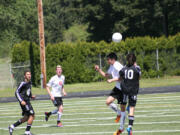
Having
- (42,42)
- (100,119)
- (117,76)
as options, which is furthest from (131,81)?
(42,42)

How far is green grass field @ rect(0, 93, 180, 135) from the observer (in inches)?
464

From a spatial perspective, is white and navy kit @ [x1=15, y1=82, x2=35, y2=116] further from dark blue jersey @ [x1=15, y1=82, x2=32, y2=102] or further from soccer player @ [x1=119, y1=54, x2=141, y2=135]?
soccer player @ [x1=119, y1=54, x2=141, y2=135]

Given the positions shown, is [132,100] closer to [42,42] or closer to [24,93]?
[24,93]

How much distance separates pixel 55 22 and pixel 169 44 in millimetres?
57398

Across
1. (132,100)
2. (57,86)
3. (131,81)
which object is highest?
(131,81)

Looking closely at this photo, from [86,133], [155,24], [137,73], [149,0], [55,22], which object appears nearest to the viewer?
[137,73]

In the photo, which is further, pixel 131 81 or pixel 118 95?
pixel 118 95

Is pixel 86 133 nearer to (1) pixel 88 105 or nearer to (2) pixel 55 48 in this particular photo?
(1) pixel 88 105

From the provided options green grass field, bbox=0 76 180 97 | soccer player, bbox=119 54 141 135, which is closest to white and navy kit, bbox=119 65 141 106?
soccer player, bbox=119 54 141 135

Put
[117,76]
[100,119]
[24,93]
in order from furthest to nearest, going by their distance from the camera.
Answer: [100,119] → [24,93] → [117,76]

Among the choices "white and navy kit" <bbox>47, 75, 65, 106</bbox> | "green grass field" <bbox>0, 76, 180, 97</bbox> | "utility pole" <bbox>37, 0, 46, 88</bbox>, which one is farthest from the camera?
"utility pole" <bbox>37, 0, 46, 88</bbox>

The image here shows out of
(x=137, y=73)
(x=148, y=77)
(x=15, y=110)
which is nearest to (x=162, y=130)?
(x=137, y=73)

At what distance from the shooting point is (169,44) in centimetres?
3416

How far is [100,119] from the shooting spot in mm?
14383
